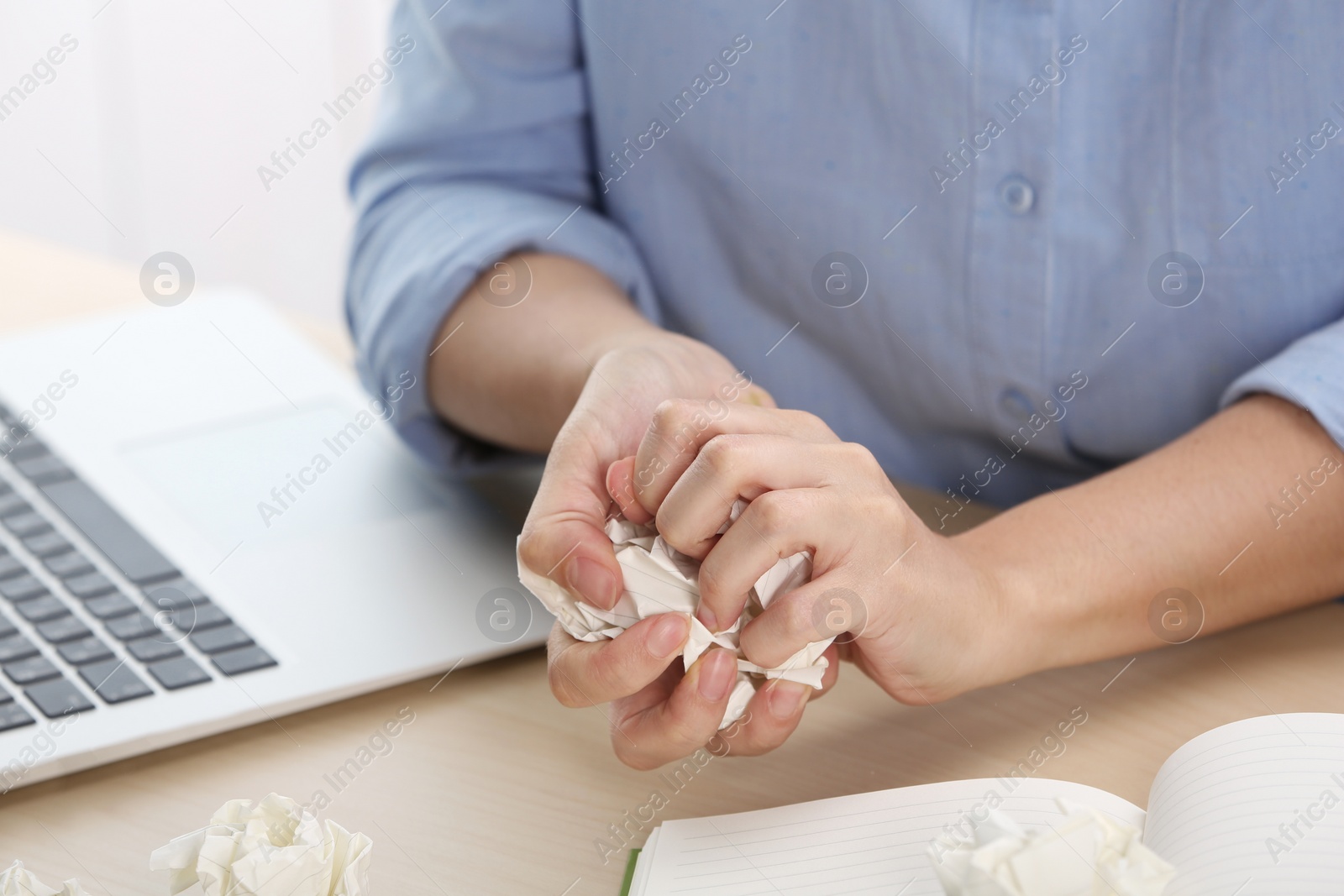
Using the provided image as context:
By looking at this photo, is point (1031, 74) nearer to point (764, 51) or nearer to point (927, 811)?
point (764, 51)

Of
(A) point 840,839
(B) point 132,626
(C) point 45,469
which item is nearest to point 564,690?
(A) point 840,839

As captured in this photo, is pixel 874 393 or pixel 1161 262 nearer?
pixel 1161 262

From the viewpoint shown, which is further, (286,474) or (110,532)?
(286,474)

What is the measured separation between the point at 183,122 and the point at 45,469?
251 cm

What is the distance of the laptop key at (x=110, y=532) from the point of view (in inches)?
28.6

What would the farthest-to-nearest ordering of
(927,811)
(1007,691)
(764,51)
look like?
1. (764,51)
2. (1007,691)
3. (927,811)

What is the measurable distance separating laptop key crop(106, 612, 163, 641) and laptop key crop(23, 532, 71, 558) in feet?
0.32

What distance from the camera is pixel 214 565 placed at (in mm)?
750

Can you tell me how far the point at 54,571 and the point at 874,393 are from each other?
58cm

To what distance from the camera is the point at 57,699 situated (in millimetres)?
610

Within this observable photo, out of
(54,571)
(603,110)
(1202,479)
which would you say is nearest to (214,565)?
(54,571)

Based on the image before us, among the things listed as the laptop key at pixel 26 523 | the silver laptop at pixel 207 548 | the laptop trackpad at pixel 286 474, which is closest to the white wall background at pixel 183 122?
the silver laptop at pixel 207 548

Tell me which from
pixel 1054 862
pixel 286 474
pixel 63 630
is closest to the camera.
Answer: pixel 1054 862

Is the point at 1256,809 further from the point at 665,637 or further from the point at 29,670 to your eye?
the point at 29,670
